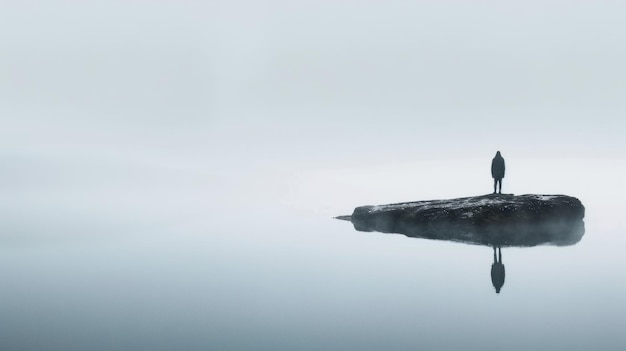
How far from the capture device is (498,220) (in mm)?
52531

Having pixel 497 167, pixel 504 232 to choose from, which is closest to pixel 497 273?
pixel 504 232

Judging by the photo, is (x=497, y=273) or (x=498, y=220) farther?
(x=498, y=220)

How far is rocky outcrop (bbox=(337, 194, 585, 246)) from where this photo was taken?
5128 centimetres

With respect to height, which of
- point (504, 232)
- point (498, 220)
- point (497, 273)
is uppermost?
point (498, 220)

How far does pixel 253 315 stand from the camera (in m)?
21.3

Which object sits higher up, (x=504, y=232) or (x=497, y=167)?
(x=497, y=167)

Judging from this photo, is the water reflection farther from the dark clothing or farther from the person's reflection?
the dark clothing

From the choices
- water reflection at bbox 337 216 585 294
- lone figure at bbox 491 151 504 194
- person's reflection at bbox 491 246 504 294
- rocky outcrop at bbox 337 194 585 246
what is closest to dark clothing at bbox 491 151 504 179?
lone figure at bbox 491 151 504 194

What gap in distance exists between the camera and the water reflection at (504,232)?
156ft

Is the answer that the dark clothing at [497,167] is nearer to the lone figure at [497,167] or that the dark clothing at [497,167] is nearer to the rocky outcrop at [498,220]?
the lone figure at [497,167]

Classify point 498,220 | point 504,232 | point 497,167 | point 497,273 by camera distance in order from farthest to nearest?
point 498,220
point 497,167
point 504,232
point 497,273

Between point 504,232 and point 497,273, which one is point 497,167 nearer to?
point 504,232

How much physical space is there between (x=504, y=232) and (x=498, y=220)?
122cm

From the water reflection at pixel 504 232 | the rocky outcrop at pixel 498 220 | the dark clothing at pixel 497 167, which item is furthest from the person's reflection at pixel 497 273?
the dark clothing at pixel 497 167
